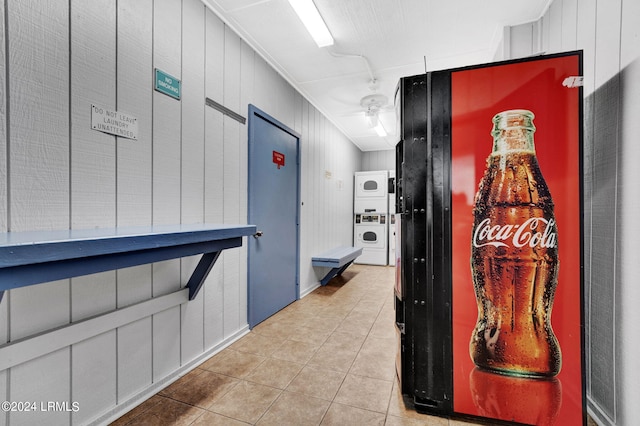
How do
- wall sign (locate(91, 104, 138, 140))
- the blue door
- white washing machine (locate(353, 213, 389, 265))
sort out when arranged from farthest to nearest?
white washing machine (locate(353, 213, 389, 265)), the blue door, wall sign (locate(91, 104, 138, 140))

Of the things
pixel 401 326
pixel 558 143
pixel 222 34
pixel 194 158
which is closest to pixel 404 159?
pixel 558 143

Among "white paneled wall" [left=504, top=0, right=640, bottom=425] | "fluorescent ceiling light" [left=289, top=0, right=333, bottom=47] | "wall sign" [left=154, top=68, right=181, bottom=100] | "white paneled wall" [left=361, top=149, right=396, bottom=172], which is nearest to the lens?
"white paneled wall" [left=504, top=0, right=640, bottom=425]

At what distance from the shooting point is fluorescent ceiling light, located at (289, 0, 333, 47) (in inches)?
86.8

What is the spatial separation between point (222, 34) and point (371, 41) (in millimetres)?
1487

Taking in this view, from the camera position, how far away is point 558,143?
151 cm

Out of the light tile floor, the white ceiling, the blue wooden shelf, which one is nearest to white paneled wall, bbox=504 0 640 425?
the white ceiling

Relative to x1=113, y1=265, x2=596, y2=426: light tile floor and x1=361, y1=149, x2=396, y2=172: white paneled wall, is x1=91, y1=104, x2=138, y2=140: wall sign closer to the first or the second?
x1=113, y1=265, x2=596, y2=426: light tile floor

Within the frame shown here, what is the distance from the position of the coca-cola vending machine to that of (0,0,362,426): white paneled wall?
1.64 meters

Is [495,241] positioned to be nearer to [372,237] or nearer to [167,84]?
[167,84]

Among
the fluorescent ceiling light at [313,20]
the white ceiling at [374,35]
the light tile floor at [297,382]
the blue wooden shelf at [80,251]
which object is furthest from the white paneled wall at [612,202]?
the blue wooden shelf at [80,251]

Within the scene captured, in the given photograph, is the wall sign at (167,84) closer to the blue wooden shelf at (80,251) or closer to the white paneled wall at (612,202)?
the blue wooden shelf at (80,251)

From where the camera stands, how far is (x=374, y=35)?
9.12ft

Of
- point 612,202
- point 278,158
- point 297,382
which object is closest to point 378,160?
point 278,158

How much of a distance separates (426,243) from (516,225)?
49 centimetres
